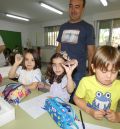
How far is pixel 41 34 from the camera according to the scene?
8.81 metres

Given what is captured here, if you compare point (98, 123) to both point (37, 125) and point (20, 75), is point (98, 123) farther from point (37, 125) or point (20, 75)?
point (20, 75)

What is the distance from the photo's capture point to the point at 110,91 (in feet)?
3.20

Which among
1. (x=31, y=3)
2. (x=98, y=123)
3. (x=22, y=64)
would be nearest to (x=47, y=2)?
(x=31, y=3)

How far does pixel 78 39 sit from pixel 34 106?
1.01 meters

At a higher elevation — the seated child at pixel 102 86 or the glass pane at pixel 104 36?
the glass pane at pixel 104 36

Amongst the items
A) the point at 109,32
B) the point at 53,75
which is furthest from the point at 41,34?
the point at 53,75

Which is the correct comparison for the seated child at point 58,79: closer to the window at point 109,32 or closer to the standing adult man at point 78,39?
the standing adult man at point 78,39

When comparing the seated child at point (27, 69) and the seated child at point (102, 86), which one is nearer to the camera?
the seated child at point (102, 86)

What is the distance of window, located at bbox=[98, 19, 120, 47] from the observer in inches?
231

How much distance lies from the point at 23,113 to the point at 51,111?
18 centimetres

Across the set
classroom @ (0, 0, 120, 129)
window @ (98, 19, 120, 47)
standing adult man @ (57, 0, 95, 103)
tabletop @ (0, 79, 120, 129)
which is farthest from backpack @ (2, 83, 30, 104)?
window @ (98, 19, 120, 47)

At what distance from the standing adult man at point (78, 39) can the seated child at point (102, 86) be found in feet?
2.04

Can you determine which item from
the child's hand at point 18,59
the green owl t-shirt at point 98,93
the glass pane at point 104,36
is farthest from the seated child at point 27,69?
the glass pane at point 104,36

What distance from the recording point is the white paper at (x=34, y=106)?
2.74 feet
